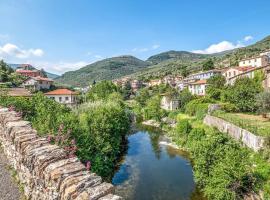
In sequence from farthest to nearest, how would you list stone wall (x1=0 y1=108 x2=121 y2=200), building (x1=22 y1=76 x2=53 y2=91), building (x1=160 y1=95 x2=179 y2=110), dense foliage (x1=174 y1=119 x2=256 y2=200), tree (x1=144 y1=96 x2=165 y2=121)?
building (x1=160 y1=95 x2=179 y2=110) < building (x1=22 y1=76 x2=53 y2=91) < tree (x1=144 y1=96 x2=165 y2=121) < dense foliage (x1=174 y1=119 x2=256 y2=200) < stone wall (x1=0 y1=108 x2=121 y2=200)

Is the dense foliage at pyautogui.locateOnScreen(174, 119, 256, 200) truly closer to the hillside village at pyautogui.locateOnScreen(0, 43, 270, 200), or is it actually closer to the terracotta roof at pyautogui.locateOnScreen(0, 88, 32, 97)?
the hillside village at pyautogui.locateOnScreen(0, 43, 270, 200)

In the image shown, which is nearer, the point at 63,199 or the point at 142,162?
the point at 63,199

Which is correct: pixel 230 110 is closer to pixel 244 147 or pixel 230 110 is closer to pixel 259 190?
pixel 244 147

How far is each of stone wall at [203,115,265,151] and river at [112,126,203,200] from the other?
620cm

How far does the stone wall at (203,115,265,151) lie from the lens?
21969 mm

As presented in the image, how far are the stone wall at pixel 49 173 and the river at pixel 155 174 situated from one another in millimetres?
14871

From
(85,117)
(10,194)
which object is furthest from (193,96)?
(10,194)

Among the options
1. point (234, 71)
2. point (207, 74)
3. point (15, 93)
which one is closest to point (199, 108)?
point (234, 71)

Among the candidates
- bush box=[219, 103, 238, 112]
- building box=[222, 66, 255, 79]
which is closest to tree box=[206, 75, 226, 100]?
building box=[222, 66, 255, 79]

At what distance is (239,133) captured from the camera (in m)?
26.9

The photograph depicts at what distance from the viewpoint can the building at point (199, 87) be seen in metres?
65.2

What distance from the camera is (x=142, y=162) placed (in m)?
29.3

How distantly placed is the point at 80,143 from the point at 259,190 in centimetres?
1268

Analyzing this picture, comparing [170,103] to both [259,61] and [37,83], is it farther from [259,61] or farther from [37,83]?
[37,83]
